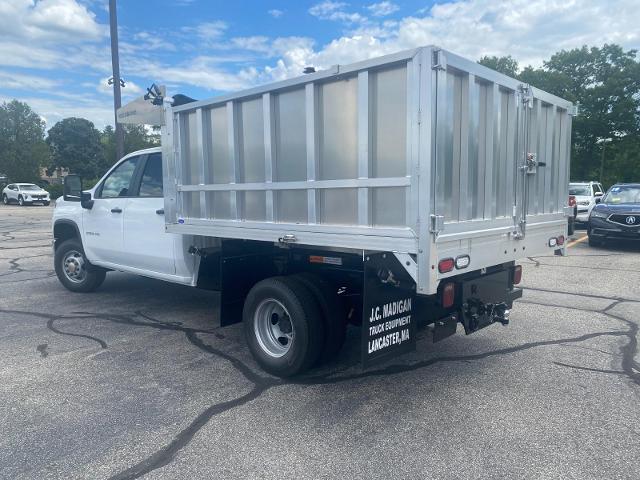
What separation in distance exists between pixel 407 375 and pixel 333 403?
2.86 feet

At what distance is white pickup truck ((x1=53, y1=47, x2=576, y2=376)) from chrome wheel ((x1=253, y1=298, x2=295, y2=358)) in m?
0.02

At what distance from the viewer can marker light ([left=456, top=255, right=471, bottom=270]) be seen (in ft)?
11.9

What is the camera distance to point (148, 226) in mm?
6109

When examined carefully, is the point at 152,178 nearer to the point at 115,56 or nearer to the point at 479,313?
the point at 479,313

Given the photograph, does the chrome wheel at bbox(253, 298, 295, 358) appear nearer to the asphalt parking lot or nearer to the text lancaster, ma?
the asphalt parking lot

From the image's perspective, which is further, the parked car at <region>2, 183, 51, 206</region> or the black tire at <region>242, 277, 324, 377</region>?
the parked car at <region>2, 183, 51, 206</region>

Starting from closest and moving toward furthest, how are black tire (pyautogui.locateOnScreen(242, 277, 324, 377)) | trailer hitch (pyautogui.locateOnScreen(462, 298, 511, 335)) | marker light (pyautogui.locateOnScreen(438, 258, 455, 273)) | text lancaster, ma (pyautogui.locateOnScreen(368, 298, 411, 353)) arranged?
marker light (pyautogui.locateOnScreen(438, 258, 455, 273)), text lancaster, ma (pyautogui.locateOnScreen(368, 298, 411, 353)), black tire (pyautogui.locateOnScreen(242, 277, 324, 377)), trailer hitch (pyautogui.locateOnScreen(462, 298, 511, 335))

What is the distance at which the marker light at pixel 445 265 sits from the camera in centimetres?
344

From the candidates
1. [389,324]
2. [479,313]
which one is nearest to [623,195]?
[479,313]

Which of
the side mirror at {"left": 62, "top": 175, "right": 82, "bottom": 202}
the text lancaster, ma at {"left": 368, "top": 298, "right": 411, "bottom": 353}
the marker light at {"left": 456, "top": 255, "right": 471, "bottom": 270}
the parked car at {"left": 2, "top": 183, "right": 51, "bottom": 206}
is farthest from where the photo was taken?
the parked car at {"left": 2, "top": 183, "right": 51, "bottom": 206}

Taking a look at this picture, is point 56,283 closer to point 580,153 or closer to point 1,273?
point 1,273

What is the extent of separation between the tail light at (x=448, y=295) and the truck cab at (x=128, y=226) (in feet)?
9.35

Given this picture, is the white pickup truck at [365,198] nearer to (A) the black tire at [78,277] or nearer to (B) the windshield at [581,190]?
(A) the black tire at [78,277]

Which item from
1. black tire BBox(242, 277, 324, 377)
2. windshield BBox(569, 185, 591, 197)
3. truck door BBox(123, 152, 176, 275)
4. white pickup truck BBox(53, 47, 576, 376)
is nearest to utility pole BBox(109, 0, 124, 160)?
truck door BBox(123, 152, 176, 275)
